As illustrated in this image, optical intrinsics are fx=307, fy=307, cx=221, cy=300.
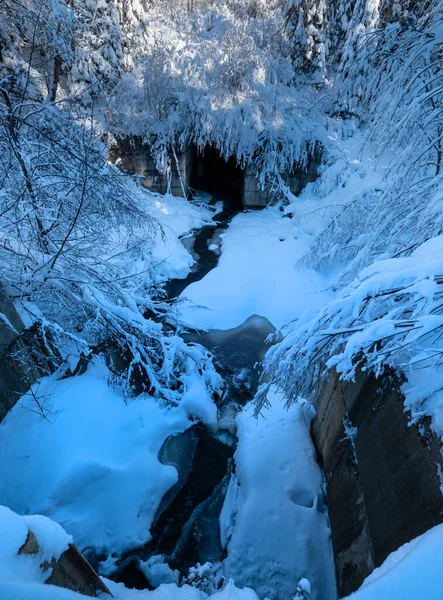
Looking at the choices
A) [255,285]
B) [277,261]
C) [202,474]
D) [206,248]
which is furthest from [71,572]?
[206,248]

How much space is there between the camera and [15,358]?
329 cm

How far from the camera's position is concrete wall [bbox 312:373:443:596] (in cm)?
181

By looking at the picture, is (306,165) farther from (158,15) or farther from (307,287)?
(158,15)

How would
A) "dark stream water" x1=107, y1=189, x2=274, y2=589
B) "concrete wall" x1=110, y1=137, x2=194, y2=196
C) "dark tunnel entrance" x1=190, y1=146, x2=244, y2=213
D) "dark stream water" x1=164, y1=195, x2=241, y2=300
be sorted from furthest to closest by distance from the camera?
1. "dark tunnel entrance" x1=190, y1=146, x2=244, y2=213
2. "concrete wall" x1=110, y1=137, x2=194, y2=196
3. "dark stream water" x1=164, y1=195, x2=241, y2=300
4. "dark stream water" x1=107, y1=189, x2=274, y2=589

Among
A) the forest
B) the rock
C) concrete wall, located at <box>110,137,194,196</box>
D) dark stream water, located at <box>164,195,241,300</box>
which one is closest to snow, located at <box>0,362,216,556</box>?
the forest

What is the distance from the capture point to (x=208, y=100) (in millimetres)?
10820

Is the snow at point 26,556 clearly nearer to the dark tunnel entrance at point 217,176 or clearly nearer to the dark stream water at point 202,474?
the dark stream water at point 202,474

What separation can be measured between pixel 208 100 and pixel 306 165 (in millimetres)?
4244

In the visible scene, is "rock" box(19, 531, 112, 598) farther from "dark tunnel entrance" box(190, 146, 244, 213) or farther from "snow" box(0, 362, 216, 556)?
"dark tunnel entrance" box(190, 146, 244, 213)

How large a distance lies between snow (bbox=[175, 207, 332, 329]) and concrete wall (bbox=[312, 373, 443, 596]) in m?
3.17

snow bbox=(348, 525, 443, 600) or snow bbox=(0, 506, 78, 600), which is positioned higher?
snow bbox=(0, 506, 78, 600)

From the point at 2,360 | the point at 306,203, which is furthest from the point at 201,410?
the point at 306,203

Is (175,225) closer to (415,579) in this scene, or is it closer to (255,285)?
(255,285)

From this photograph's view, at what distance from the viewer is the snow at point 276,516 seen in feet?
9.60
